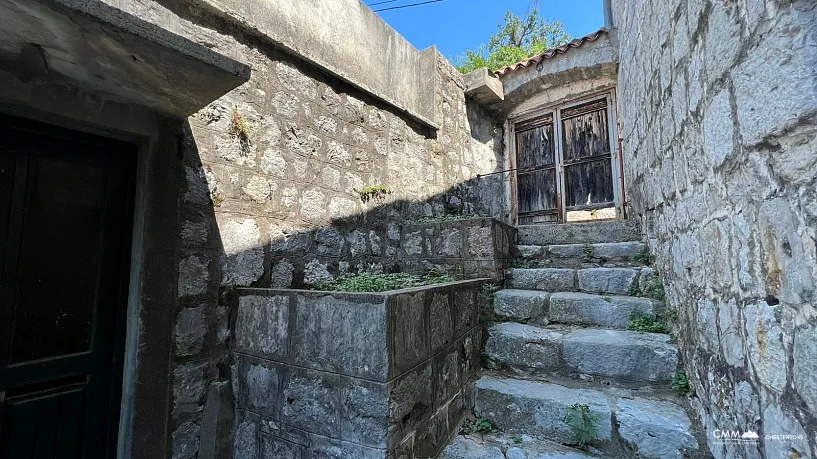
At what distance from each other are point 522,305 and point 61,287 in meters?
2.67

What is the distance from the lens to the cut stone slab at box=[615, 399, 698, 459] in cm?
153

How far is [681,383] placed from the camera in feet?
5.92

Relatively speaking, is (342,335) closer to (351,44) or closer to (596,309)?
(596,309)

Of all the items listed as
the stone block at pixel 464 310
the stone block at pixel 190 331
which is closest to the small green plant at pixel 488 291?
the stone block at pixel 464 310

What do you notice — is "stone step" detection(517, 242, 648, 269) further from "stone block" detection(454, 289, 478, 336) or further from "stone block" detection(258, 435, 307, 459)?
"stone block" detection(258, 435, 307, 459)

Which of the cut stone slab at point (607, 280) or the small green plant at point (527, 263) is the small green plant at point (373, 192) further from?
the cut stone slab at point (607, 280)

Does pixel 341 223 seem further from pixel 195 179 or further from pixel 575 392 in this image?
pixel 575 392

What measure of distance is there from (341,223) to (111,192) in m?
1.40

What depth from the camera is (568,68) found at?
4508 mm

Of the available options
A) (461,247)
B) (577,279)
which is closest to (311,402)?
(461,247)

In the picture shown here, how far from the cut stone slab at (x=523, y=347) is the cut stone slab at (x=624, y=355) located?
3.0 inches

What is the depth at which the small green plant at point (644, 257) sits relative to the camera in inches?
108

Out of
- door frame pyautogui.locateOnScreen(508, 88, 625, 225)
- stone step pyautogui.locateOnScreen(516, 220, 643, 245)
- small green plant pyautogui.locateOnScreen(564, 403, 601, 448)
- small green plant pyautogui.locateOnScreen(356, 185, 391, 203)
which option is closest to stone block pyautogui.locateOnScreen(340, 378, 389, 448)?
small green plant pyautogui.locateOnScreen(564, 403, 601, 448)

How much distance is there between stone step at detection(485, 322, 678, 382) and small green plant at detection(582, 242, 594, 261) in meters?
0.89
